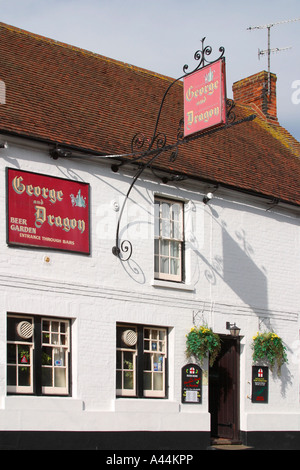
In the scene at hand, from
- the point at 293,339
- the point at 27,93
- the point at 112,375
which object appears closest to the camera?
the point at 112,375

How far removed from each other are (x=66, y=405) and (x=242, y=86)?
13676 mm

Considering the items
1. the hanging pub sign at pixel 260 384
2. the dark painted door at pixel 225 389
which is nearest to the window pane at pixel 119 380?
the dark painted door at pixel 225 389

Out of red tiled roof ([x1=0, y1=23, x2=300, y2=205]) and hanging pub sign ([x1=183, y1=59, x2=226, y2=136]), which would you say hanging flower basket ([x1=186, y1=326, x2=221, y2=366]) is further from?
hanging pub sign ([x1=183, y1=59, x2=226, y2=136])

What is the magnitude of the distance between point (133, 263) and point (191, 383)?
2847 mm

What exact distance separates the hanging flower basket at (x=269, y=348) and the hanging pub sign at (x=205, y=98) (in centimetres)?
576

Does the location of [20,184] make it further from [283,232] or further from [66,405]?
[283,232]

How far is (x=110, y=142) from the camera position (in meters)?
15.8

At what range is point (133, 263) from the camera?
15.6m

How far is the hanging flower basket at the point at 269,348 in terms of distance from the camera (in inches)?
687

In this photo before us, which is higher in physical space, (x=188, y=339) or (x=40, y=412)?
(x=188, y=339)

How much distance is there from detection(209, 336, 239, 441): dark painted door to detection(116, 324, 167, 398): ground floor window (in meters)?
1.81

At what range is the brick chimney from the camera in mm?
23406

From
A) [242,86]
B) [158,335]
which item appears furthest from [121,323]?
[242,86]

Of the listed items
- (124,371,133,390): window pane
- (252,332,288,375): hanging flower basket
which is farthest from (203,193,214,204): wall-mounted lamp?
(124,371,133,390): window pane
